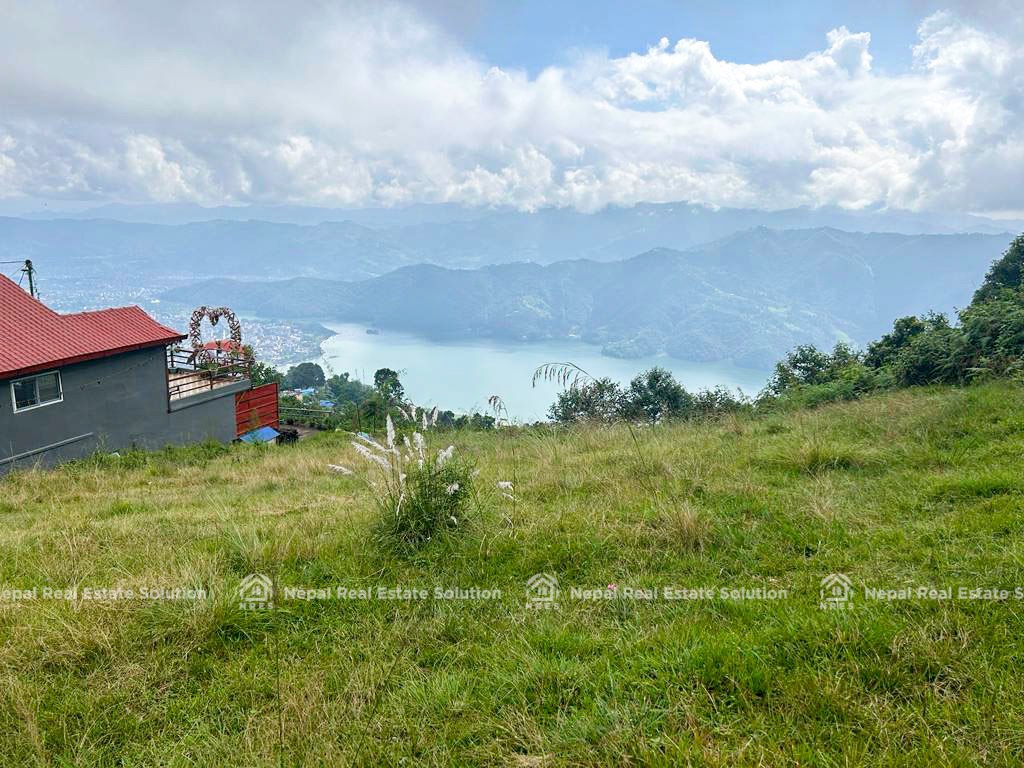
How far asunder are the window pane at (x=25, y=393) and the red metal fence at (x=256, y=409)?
879cm

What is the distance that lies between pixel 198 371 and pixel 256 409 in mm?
3102

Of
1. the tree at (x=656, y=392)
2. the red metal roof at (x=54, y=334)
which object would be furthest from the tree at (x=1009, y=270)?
Result: the red metal roof at (x=54, y=334)

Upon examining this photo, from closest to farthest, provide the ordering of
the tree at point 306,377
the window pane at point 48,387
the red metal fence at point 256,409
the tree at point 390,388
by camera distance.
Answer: the window pane at point 48,387 → the red metal fence at point 256,409 → the tree at point 390,388 → the tree at point 306,377

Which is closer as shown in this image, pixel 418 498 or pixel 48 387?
pixel 418 498

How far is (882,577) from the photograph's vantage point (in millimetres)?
2920

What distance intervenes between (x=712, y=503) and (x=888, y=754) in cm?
274

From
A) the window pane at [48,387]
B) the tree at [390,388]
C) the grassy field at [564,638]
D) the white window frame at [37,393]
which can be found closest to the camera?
the grassy field at [564,638]

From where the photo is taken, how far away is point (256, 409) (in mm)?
25344

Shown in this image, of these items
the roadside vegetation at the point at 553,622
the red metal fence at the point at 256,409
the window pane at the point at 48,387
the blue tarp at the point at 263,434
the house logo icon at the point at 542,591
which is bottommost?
the blue tarp at the point at 263,434

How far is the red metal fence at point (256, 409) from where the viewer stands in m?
24.4

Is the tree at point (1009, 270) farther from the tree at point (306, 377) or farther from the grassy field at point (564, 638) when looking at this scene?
the tree at point (306, 377)

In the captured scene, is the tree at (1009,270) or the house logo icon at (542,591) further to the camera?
the tree at (1009,270)

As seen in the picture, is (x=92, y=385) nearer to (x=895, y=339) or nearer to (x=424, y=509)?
(x=424, y=509)

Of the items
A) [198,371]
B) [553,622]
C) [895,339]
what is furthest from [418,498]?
[198,371]
